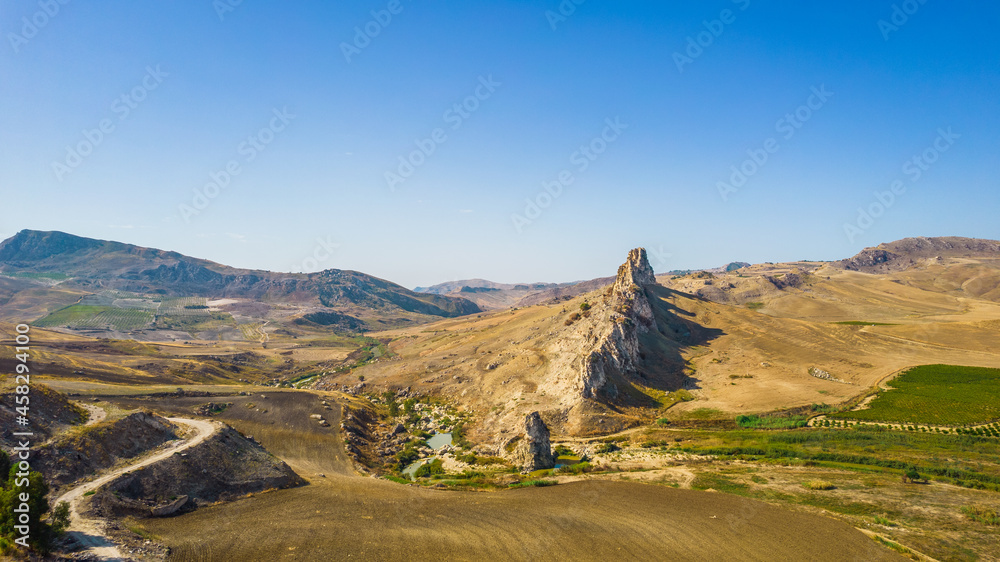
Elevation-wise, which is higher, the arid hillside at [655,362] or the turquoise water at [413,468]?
the arid hillside at [655,362]

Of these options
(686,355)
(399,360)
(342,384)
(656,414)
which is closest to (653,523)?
(656,414)

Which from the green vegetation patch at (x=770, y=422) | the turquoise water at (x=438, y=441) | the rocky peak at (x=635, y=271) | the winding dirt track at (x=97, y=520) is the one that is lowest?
the turquoise water at (x=438, y=441)

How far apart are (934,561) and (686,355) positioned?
264 ft

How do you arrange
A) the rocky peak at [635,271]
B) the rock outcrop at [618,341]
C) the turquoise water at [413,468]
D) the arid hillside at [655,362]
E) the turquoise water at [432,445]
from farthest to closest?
the rocky peak at [635,271] < the arid hillside at [655,362] < the rock outcrop at [618,341] < the turquoise water at [432,445] < the turquoise water at [413,468]

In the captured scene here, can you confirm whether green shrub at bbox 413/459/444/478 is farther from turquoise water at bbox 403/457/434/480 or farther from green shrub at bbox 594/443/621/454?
green shrub at bbox 594/443/621/454

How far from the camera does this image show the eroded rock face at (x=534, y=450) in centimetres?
5906

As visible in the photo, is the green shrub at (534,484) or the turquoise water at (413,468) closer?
the green shrub at (534,484)

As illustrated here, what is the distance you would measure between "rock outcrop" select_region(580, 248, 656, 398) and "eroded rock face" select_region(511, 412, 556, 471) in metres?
18.9

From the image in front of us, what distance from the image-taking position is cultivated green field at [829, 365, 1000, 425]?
6969 centimetres

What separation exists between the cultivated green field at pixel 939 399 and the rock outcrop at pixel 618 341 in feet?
122

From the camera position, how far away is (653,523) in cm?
4038

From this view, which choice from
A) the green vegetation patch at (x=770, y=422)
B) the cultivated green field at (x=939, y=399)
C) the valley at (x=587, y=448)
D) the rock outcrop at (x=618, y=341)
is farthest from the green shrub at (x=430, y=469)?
the cultivated green field at (x=939, y=399)

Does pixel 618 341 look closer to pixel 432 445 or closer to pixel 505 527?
pixel 432 445

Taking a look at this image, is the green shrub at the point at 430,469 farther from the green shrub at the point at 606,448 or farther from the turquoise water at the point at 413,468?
the green shrub at the point at 606,448
